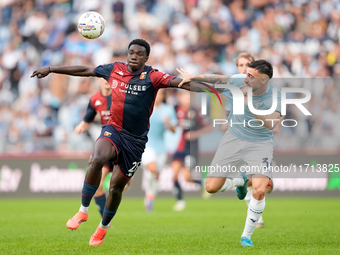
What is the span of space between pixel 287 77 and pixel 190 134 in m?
5.69

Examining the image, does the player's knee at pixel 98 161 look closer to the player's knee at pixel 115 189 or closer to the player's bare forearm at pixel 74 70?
the player's knee at pixel 115 189

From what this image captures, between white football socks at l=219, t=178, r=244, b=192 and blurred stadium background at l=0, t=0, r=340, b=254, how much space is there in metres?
0.76

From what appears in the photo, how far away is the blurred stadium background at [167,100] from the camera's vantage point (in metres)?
10.2

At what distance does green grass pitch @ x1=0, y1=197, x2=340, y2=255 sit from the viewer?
696cm

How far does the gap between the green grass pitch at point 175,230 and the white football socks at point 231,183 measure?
76cm

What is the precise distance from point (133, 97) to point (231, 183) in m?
2.13

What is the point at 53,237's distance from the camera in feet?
27.4

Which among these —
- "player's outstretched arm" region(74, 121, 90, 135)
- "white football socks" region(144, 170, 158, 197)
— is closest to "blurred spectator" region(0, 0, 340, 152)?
"white football socks" region(144, 170, 158, 197)

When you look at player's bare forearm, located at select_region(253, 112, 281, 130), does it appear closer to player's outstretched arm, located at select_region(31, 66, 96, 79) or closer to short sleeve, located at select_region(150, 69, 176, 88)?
short sleeve, located at select_region(150, 69, 176, 88)

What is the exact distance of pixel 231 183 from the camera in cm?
820

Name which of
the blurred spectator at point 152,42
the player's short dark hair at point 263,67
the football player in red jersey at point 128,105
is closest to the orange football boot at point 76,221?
the football player in red jersey at point 128,105

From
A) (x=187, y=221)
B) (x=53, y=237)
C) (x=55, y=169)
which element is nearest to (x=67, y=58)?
(x=55, y=169)

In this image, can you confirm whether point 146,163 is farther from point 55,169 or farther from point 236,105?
point 236,105

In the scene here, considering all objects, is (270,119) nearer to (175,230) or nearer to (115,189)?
(115,189)
